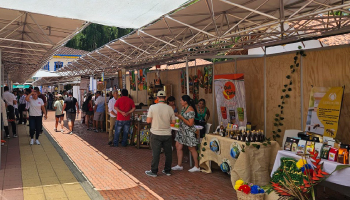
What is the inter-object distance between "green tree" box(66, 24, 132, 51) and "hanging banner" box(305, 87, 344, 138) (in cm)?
4125

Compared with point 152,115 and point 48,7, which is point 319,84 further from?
point 48,7

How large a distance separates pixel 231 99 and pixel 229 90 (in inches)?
8.5

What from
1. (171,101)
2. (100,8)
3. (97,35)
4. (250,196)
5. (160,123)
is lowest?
(250,196)

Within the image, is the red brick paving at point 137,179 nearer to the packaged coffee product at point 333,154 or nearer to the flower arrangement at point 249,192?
the flower arrangement at point 249,192

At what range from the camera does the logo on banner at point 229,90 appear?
7.87 metres

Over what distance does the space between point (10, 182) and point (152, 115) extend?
2974 mm

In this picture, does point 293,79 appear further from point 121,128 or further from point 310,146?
→ point 121,128

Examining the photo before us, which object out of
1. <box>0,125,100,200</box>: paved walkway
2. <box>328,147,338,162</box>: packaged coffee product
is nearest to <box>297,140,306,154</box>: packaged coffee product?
<box>328,147,338,162</box>: packaged coffee product

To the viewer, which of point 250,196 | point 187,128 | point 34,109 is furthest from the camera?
point 34,109

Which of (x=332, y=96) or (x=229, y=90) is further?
(x=229, y=90)

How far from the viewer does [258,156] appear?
19.2 ft

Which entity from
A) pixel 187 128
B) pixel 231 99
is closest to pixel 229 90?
pixel 231 99

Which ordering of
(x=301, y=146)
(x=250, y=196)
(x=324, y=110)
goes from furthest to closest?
1. (x=324, y=110)
2. (x=301, y=146)
3. (x=250, y=196)

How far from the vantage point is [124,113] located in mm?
9891
